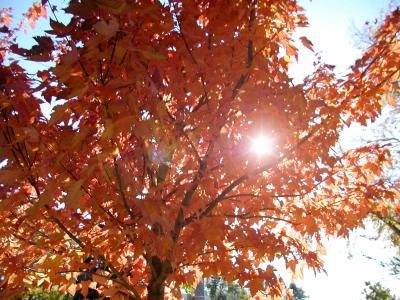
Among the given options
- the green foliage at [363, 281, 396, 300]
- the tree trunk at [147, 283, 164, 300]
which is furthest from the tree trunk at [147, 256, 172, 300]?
the green foliage at [363, 281, 396, 300]

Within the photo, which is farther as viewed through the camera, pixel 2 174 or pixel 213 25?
pixel 213 25

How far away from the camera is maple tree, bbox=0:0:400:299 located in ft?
5.07

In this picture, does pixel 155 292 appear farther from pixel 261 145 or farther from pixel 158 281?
pixel 261 145

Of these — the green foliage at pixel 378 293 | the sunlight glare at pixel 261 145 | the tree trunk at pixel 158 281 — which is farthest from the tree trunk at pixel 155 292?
the green foliage at pixel 378 293

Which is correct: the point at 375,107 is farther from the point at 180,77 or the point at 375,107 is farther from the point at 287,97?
the point at 180,77

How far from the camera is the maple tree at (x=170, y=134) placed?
60.9 inches

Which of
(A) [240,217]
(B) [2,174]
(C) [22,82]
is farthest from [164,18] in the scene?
A: (A) [240,217]

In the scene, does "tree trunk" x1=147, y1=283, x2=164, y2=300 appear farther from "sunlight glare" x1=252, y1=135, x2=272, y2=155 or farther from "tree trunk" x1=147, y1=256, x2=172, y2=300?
"sunlight glare" x1=252, y1=135, x2=272, y2=155

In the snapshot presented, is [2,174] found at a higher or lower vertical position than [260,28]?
lower

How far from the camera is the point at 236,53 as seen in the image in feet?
7.19

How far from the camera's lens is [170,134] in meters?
2.02

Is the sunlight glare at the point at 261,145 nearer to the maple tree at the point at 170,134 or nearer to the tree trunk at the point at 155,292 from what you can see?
the maple tree at the point at 170,134

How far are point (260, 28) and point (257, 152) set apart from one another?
1.06 m

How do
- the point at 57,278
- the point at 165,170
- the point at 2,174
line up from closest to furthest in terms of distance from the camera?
the point at 2,174 → the point at 57,278 → the point at 165,170
